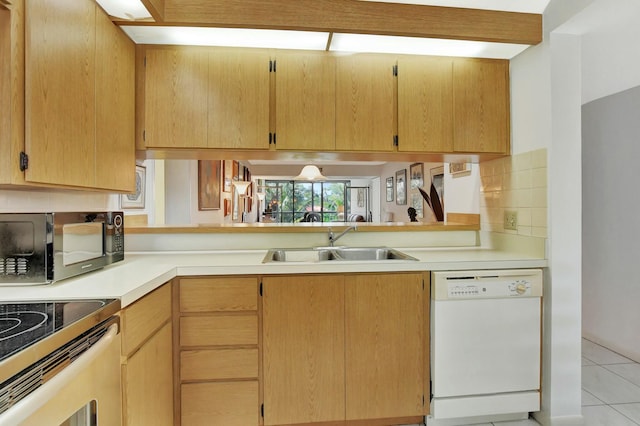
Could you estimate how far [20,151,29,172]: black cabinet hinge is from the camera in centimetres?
108

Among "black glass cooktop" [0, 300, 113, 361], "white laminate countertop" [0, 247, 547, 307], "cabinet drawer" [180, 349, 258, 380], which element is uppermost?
"white laminate countertop" [0, 247, 547, 307]

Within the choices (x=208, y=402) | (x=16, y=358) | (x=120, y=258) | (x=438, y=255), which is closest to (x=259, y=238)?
(x=120, y=258)

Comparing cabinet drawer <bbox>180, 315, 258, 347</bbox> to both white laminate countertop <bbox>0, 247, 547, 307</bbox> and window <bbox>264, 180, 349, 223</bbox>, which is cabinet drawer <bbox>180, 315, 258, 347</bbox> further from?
window <bbox>264, 180, 349, 223</bbox>

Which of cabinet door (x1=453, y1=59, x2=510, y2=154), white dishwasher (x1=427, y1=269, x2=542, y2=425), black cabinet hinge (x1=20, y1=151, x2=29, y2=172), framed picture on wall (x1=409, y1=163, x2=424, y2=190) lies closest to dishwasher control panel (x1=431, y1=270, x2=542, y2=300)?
white dishwasher (x1=427, y1=269, x2=542, y2=425)

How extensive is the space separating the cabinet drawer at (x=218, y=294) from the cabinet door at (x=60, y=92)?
0.65 metres

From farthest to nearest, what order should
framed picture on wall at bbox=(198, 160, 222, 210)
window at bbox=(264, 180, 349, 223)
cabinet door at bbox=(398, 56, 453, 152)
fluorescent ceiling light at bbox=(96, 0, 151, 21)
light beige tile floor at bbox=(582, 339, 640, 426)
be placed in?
window at bbox=(264, 180, 349, 223) < framed picture on wall at bbox=(198, 160, 222, 210) < cabinet door at bbox=(398, 56, 453, 152) < light beige tile floor at bbox=(582, 339, 640, 426) < fluorescent ceiling light at bbox=(96, 0, 151, 21)

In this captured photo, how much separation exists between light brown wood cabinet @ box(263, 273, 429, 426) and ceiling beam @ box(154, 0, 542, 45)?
4.25ft

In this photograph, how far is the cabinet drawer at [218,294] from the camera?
156 cm

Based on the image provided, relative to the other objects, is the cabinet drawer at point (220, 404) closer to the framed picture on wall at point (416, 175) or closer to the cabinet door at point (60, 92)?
the cabinet door at point (60, 92)

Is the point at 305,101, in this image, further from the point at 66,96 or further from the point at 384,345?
the point at 384,345

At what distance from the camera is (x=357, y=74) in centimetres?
190

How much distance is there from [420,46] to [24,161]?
1.92m

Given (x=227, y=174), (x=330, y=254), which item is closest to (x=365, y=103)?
(x=330, y=254)

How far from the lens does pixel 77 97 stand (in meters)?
1.32
